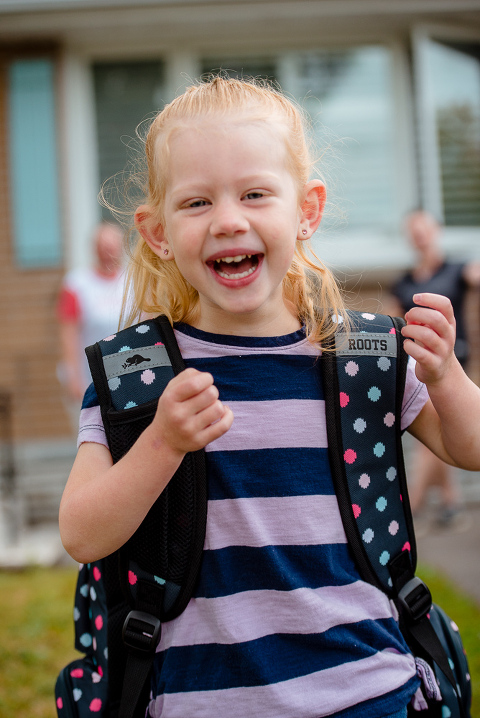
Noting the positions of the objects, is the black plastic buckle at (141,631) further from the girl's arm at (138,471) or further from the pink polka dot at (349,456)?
the pink polka dot at (349,456)

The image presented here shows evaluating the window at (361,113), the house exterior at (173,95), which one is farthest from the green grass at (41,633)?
the window at (361,113)

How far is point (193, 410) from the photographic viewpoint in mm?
1055

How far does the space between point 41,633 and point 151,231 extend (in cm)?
242

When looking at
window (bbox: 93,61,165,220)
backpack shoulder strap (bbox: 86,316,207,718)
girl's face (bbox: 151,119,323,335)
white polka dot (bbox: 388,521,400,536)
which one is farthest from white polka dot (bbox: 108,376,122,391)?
window (bbox: 93,61,165,220)

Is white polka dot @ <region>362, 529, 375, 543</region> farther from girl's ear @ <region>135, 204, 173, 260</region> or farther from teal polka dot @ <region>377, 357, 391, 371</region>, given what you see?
girl's ear @ <region>135, 204, 173, 260</region>

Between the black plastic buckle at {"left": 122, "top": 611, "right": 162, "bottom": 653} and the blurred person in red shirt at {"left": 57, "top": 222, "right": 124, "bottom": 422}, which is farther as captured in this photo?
the blurred person in red shirt at {"left": 57, "top": 222, "right": 124, "bottom": 422}

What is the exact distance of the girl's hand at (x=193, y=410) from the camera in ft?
3.43

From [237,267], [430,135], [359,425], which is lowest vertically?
[359,425]

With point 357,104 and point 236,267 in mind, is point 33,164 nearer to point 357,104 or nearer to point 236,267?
point 357,104

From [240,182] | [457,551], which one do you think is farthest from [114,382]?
[457,551]

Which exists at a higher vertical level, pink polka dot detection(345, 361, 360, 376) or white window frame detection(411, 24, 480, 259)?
white window frame detection(411, 24, 480, 259)

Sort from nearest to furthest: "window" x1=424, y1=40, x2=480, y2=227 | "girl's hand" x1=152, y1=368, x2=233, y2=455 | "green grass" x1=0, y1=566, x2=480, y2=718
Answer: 1. "girl's hand" x1=152, y1=368, x2=233, y2=455
2. "green grass" x1=0, y1=566, x2=480, y2=718
3. "window" x1=424, y1=40, x2=480, y2=227

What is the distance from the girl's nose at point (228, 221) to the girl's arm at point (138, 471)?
292 millimetres

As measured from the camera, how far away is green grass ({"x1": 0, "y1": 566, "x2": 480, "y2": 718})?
2627mm
